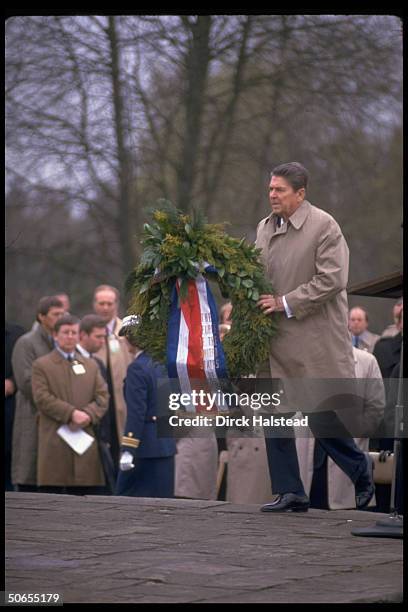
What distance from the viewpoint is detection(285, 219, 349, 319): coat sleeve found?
7820 mm

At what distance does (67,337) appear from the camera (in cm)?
1088

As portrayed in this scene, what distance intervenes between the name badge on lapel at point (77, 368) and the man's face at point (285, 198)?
334 centimetres

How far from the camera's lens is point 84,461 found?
10.8 m

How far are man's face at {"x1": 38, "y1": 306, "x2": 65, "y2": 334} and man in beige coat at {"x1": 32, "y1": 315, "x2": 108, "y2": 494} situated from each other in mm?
537

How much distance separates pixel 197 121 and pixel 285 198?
5974 mm

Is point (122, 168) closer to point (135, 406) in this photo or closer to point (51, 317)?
point (51, 317)

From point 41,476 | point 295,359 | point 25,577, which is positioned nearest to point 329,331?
point 295,359

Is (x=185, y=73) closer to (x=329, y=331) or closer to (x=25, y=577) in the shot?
(x=329, y=331)

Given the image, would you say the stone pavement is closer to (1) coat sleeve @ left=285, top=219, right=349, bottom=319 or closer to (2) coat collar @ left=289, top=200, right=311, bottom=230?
(1) coat sleeve @ left=285, top=219, right=349, bottom=319

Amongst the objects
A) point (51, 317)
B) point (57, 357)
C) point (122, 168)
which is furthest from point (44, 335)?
point (122, 168)

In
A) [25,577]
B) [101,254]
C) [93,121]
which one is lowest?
[25,577]

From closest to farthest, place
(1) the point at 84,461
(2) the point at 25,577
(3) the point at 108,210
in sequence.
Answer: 1. (2) the point at 25,577
2. (1) the point at 84,461
3. (3) the point at 108,210

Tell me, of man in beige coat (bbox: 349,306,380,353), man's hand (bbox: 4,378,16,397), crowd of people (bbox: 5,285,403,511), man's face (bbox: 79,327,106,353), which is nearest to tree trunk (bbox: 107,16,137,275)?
crowd of people (bbox: 5,285,403,511)

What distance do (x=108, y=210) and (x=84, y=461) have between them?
13.8 ft
